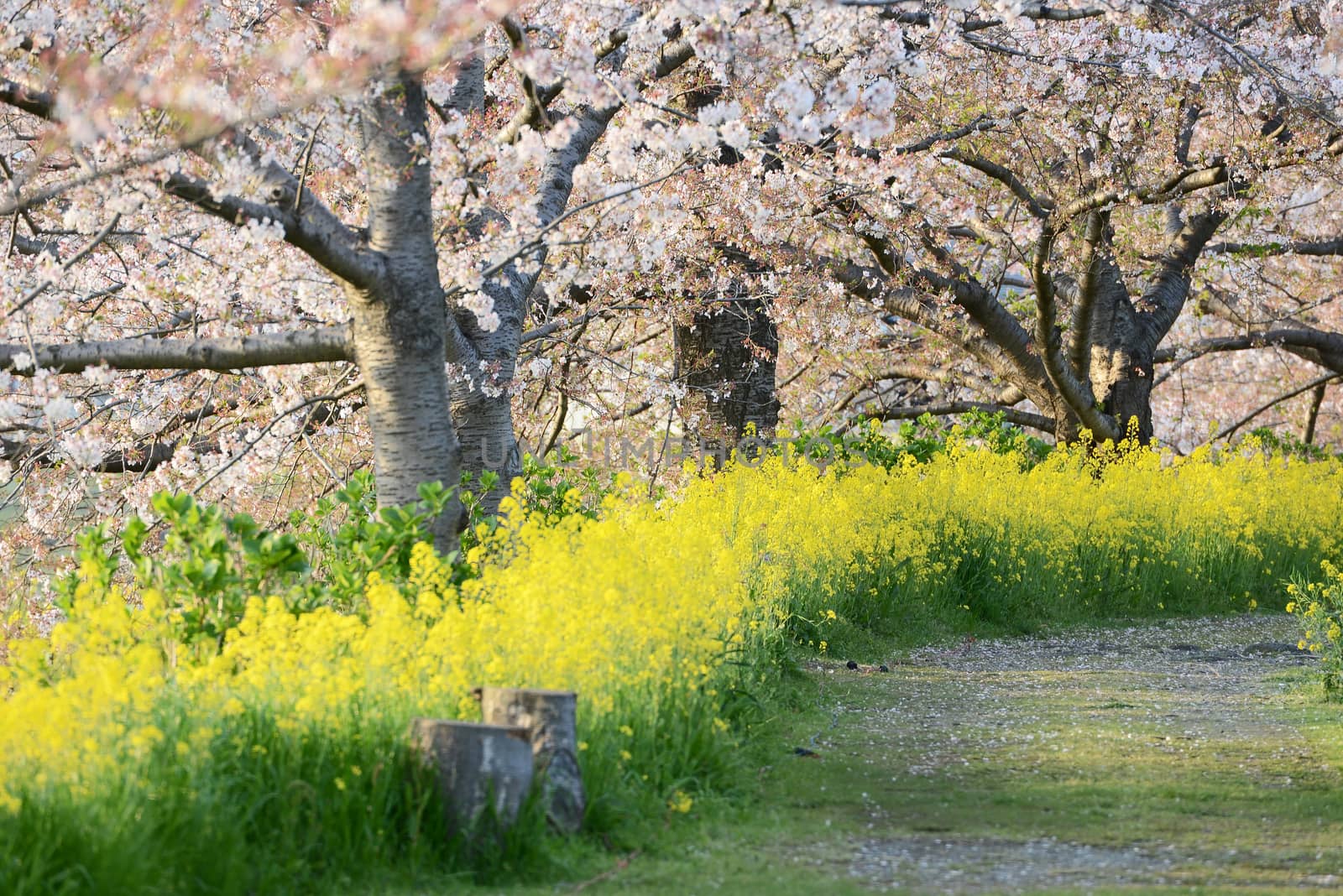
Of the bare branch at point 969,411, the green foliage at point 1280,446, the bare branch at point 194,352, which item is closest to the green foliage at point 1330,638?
the bare branch at point 194,352

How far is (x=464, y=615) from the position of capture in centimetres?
544

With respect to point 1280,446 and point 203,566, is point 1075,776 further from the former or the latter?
point 1280,446

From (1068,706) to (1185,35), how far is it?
5.59m

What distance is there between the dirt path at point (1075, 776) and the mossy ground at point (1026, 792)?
13mm

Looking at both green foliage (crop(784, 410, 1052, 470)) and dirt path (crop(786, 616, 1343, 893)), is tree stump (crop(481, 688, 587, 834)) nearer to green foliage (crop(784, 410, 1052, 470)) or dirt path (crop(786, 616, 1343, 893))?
dirt path (crop(786, 616, 1343, 893))

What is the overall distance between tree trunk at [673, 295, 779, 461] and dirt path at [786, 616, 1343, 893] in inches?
137

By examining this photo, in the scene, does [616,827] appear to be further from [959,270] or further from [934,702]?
[959,270]

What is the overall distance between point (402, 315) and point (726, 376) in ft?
19.9

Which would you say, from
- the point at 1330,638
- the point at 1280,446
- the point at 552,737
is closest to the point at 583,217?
the point at 1330,638

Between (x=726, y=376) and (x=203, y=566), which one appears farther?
(x=726, y=376)

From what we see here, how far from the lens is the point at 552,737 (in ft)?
15.8

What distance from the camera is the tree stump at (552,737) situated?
189 inches

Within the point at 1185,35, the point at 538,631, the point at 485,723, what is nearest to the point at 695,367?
the point at 1185,35

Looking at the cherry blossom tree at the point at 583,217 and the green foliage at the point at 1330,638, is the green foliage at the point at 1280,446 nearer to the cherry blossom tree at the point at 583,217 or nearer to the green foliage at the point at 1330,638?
the cherry blossom tree at the point at 583,217
